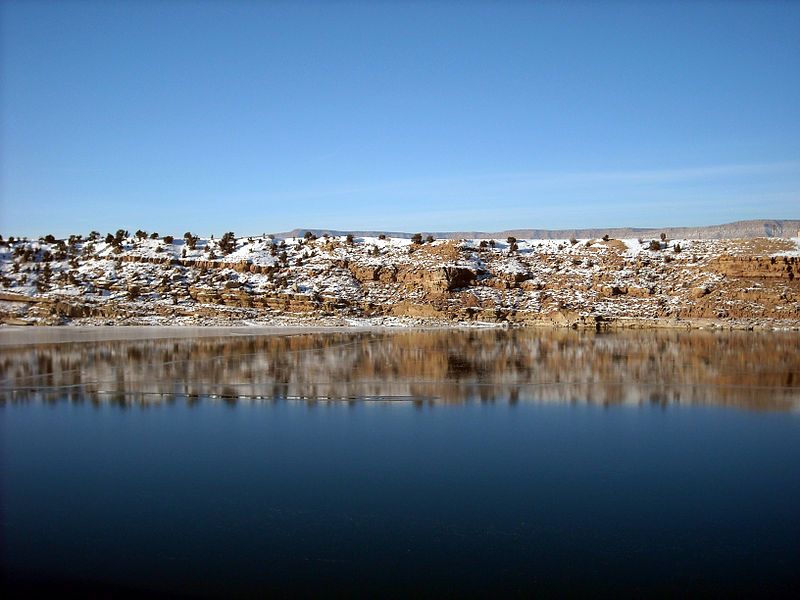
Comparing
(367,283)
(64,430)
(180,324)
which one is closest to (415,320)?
(367,283)

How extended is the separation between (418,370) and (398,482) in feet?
37.4

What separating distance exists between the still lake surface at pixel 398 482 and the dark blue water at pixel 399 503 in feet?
0.12

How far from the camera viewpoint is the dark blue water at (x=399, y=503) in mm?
7258

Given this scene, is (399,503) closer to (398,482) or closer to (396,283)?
(398,482)

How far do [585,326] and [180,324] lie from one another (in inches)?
868

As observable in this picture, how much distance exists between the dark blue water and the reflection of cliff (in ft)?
9.12

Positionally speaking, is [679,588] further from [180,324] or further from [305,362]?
[180,324]

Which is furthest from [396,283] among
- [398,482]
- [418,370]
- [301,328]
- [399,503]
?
[399,503]

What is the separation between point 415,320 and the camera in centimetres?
4300

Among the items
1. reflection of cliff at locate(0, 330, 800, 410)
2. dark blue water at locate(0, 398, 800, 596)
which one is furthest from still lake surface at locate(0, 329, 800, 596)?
reflection of cliff at locate(0, 330, 800, 410)

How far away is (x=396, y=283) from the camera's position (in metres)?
47.7

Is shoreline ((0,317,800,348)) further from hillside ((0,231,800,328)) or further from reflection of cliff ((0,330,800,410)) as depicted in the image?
reflection of cliff ((0,330,800,410))

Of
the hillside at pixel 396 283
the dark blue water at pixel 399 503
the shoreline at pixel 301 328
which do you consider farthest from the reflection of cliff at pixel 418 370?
the hillside at pixel 396 283

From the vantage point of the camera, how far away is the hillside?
41031mm
